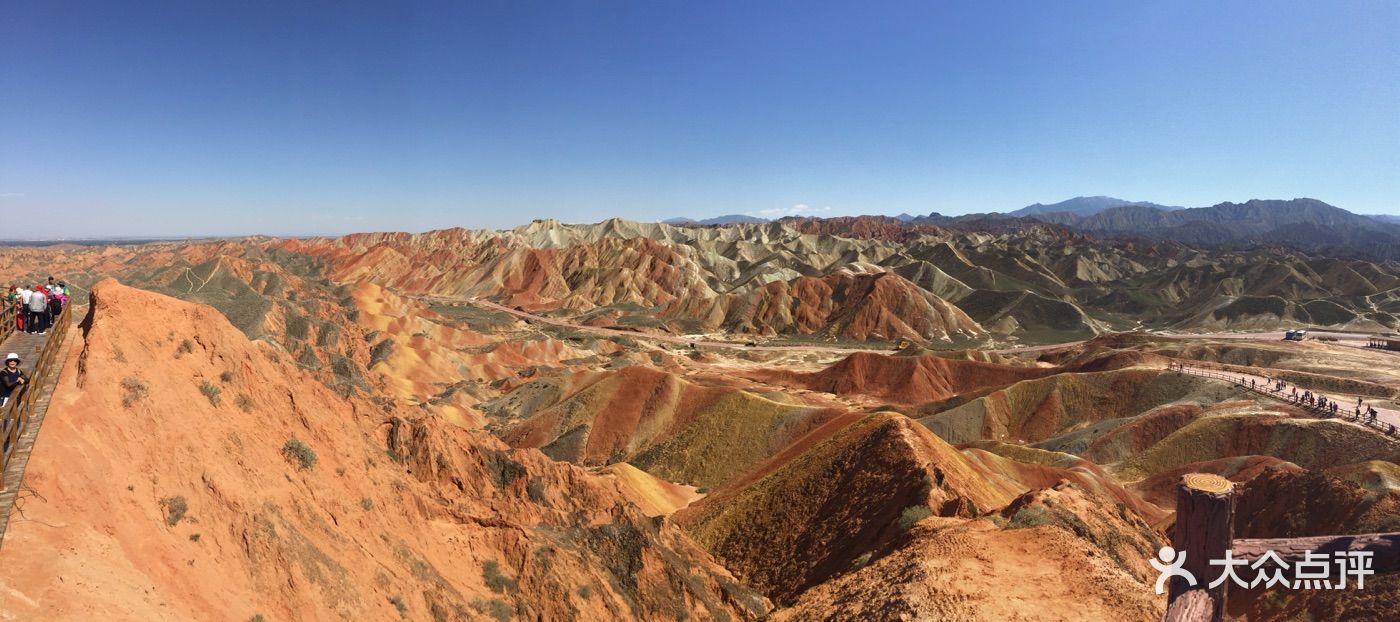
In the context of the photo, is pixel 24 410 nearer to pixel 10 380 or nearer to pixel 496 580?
pixel 10 380

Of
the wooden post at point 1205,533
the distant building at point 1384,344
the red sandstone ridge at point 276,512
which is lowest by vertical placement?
the distant building at point 1384,344

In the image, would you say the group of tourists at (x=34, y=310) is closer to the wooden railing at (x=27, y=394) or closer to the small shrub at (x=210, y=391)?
the wooden railing at (x=27, y=394)

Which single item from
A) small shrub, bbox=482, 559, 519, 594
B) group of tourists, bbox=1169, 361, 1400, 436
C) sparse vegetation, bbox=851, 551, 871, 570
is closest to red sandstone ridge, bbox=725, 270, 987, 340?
group of tourists, bbox=1169, 361, 1400, 436

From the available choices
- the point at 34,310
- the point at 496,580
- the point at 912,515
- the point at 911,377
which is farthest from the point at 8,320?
the point at 911,377

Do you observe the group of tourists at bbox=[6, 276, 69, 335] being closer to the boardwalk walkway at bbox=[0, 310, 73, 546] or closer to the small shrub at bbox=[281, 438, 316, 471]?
the boardwalk walkway at bbox=[0, 310, 73, 546]

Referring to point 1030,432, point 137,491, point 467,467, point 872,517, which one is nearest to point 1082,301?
point 1030,432

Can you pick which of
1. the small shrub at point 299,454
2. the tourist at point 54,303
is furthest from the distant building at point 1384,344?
the tourist at point 54,303

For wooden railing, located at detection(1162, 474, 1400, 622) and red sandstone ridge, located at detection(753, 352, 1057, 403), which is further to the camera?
red sandstone ridge, located at detection(753, 352, 1057, 403)
